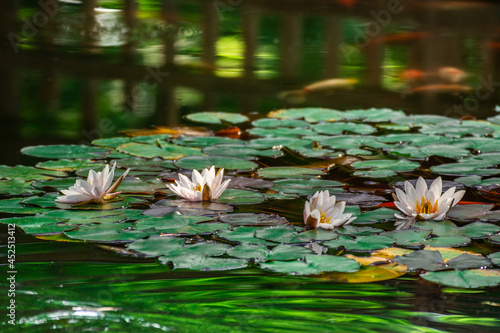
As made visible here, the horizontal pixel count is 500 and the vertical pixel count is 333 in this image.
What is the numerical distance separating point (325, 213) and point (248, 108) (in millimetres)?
1526

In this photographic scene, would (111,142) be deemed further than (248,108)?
No

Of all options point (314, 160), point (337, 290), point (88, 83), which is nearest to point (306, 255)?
point (337, 290)

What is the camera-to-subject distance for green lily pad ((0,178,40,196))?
1746 mm

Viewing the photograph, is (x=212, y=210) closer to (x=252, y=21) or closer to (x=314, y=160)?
(x=314, y=160)

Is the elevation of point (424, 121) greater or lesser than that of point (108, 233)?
greater

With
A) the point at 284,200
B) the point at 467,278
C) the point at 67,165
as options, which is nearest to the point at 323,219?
the point at 284,200

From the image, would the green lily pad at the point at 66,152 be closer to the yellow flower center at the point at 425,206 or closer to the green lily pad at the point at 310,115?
the green lily pad at the point at 310,115

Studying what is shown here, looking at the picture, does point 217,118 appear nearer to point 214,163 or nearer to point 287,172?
point 214,163

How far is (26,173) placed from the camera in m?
1.91

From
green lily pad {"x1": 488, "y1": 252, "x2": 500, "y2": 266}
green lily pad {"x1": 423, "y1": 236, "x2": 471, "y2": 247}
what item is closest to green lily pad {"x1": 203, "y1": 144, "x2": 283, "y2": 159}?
green lily pad {"x1": 423, "y1": 236, "x2": 471, "y2": 247}

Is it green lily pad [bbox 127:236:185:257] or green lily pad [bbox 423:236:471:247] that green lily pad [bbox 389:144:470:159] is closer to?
green lily pad [bbox 423:236:471:247]

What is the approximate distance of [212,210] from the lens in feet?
5.29

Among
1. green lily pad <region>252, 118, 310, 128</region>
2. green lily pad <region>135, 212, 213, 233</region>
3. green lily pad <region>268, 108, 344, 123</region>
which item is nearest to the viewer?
green lily pad <region>135, 212, 213, 233</region>

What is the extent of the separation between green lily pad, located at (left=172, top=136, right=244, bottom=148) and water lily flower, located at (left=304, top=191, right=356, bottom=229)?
78 cm
